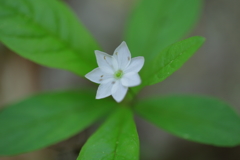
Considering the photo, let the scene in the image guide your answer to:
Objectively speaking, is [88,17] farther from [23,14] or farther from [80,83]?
[23,14]

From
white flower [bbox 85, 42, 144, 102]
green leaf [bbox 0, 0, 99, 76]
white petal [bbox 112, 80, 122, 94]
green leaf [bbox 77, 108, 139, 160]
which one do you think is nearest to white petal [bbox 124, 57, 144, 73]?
white flower [bbox 85, 42, 144, 102]

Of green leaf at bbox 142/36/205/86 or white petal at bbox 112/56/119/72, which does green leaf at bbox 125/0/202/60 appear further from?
green leaf at bbox 142/36/205/86

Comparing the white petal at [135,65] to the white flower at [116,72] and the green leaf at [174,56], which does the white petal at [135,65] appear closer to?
the white flower at [116,72]

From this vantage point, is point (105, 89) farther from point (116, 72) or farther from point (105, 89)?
point (116, 72)

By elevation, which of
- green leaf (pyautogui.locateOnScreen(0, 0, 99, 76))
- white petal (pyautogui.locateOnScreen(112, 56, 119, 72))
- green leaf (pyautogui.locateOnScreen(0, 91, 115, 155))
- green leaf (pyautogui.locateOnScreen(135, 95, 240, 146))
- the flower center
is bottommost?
green leaf (pyautogui.locateOnScreen(135, 95, 240, 146))

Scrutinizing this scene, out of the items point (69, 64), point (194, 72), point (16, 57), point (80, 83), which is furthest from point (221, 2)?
point (16, 57)

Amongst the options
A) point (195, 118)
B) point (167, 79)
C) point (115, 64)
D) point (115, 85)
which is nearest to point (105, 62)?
point (115, 64)

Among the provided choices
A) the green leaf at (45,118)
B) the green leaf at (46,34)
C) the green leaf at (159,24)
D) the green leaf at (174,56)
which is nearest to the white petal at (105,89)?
the green leaf at (174,56)
